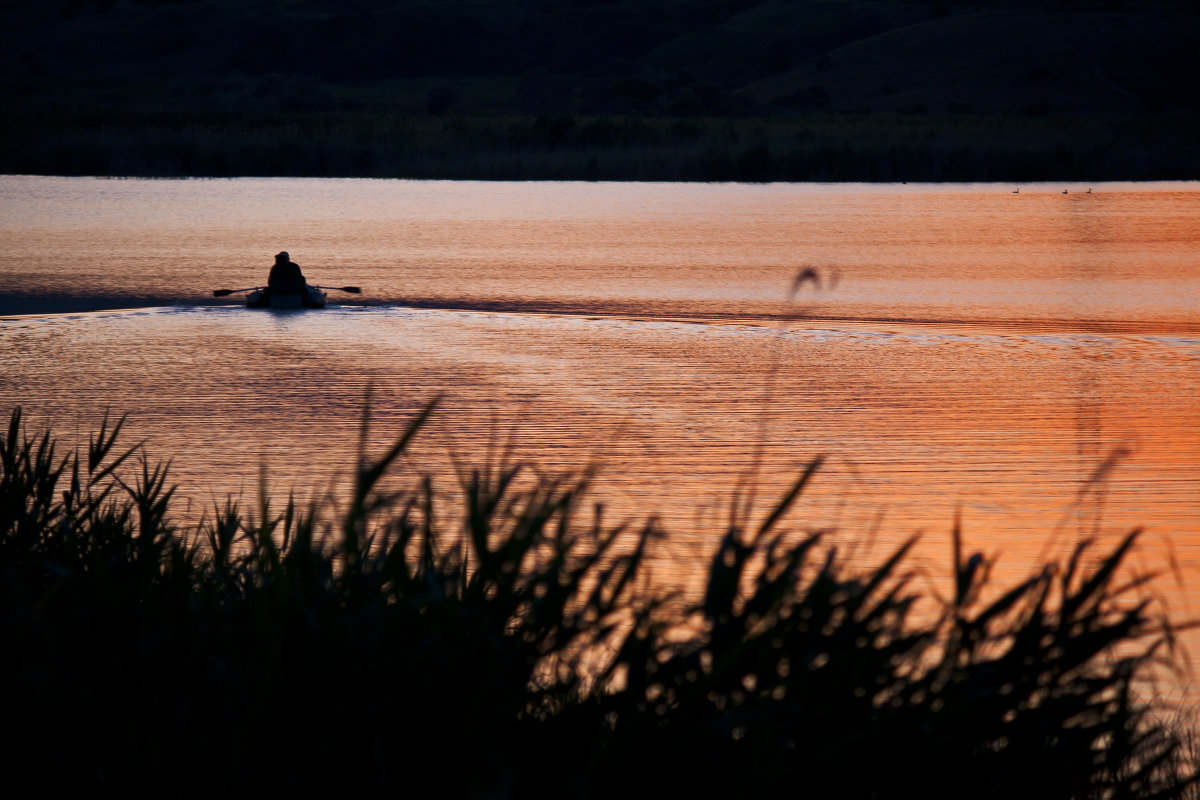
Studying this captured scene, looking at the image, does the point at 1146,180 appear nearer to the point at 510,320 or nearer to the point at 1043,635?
the point at 510,320

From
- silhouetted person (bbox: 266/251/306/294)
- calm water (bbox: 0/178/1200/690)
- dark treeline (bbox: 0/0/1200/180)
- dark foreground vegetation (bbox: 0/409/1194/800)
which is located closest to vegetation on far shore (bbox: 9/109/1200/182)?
dark treeline (bbox: 0/0/1200/180)

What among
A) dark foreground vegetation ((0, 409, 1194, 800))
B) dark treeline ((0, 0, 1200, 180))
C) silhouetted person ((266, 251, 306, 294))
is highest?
dark treeline ((0, 0, 1200, 180))

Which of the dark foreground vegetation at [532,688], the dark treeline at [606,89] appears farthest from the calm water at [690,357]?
the dark treeline at [606,89]

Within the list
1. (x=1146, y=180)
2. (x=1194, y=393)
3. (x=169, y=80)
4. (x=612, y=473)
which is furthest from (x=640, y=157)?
(x=169, y=80)

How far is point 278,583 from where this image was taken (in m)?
3.72

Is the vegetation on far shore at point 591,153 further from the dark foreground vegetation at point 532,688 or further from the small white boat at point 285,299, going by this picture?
the dark foreground vegetation at point 532,688

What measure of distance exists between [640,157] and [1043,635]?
1526 inches

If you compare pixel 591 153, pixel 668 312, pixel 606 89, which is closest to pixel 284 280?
pixel 668 312

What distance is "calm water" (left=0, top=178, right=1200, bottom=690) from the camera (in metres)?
9.38

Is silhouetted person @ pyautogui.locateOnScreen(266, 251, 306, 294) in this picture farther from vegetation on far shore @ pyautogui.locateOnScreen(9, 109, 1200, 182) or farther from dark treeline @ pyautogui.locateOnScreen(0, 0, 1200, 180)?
dark treeline @ pyautogui.locateOnScreen(0, 0, 1200, 180)

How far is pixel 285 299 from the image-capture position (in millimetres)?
18219

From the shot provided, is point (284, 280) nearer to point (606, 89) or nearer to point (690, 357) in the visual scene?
point (690, 357)

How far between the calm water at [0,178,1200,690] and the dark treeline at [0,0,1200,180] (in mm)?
12334

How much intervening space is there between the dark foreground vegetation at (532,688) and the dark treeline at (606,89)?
37.4 meters
